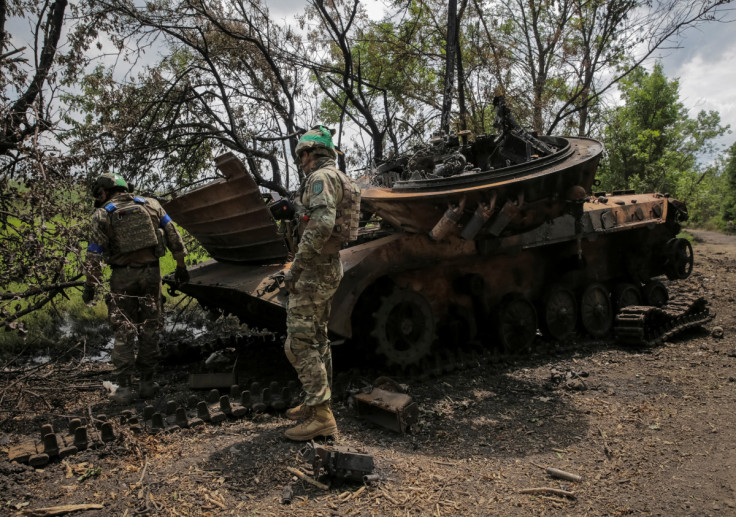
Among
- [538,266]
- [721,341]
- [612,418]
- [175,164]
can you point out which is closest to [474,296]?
[538,266]

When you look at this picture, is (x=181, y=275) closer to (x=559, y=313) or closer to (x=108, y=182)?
(x=108, y=182)

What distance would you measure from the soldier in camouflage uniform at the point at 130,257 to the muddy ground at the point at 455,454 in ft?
1.28

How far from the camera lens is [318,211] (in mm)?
4230

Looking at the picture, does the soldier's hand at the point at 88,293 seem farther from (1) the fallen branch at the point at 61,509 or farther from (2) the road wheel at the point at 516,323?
(2) the road wheel at the point at 516,323

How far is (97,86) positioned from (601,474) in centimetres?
935

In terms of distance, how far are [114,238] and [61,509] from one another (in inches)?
116

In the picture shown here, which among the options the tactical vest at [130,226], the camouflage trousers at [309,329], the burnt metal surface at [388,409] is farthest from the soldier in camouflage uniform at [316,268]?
the tactical vest at [130,226]

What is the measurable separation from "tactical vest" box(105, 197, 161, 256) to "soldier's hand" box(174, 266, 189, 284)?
577mm

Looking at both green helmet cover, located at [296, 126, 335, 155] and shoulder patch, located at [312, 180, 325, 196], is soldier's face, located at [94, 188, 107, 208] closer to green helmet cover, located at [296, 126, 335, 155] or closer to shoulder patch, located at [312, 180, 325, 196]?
green helmet cover, located at [296, 126, 335, 155]

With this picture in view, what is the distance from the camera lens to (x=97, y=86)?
9.79m

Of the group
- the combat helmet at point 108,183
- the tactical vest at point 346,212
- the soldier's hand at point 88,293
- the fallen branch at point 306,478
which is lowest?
the fallen branch at point 306,478

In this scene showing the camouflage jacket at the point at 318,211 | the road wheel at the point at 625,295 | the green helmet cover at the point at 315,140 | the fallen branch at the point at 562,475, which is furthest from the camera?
the road wheel at the point at 625,295

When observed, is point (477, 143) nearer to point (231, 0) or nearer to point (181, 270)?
point (181, 270)

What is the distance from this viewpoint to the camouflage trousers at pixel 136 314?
568cm
